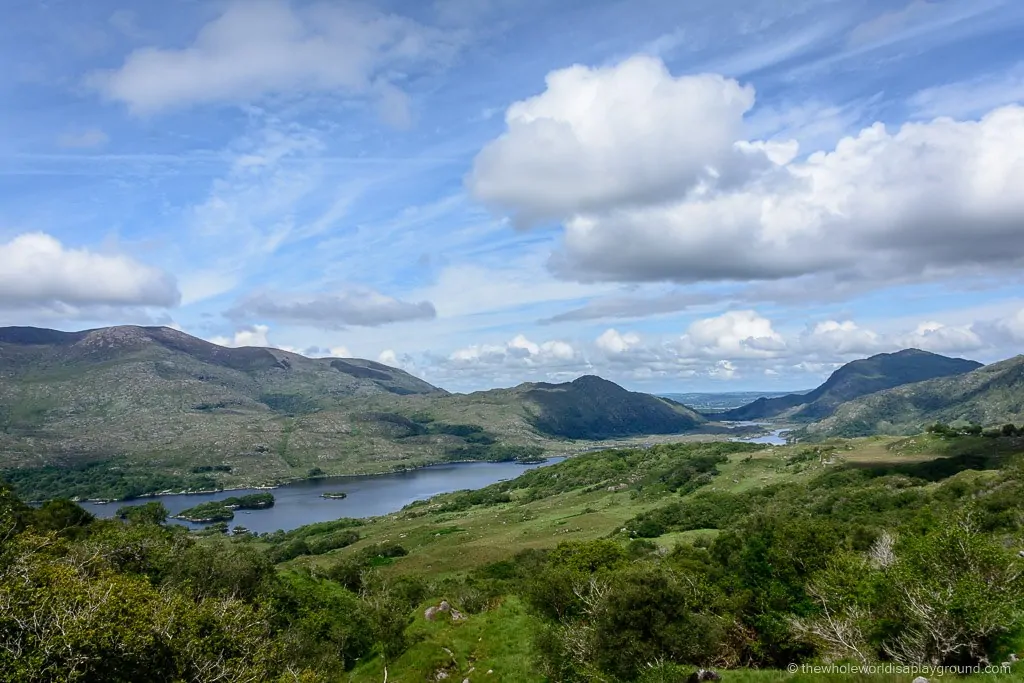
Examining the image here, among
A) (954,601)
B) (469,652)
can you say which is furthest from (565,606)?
(954,601)

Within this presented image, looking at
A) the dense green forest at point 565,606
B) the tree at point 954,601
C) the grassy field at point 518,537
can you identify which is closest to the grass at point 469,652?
the grassy field at point 518,537

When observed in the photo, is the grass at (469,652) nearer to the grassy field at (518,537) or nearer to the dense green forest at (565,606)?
the grassy field at (518,537)

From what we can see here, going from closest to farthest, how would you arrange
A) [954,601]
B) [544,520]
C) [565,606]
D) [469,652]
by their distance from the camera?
[954,601] → [565,606] → [469,652] → [544,520]

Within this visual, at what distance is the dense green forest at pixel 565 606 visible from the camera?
2384 centimetres

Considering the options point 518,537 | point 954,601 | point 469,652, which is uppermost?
point 954,601

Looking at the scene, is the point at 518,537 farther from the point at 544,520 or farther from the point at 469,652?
the point at 469,652

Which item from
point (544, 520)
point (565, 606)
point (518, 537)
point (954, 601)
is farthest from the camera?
point (544, 520)

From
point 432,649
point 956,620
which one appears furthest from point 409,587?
point 956,620

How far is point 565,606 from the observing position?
41000 mm

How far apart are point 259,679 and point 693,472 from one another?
15454 cm

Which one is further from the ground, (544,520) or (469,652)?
(469,652)

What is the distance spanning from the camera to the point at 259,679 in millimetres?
26266

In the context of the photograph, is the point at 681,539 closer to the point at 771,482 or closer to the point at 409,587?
the point at 409,587

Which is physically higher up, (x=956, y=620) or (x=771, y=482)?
(x=956, y=620)
